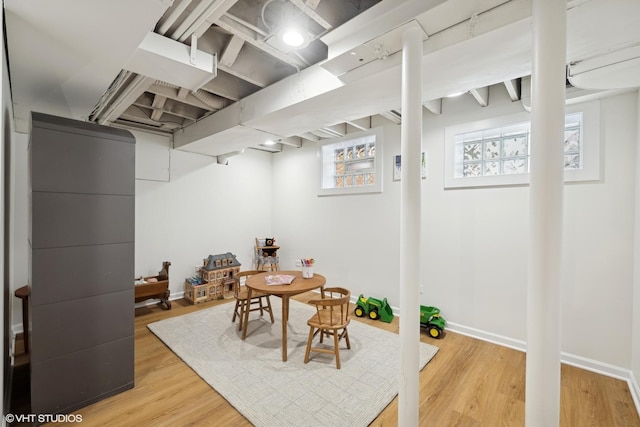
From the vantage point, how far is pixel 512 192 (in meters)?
2.77

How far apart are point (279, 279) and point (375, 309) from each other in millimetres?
1404

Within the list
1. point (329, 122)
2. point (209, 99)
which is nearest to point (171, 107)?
point (209, 99)

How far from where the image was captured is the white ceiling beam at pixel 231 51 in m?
2.06

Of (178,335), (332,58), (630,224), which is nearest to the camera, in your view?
(332,58)

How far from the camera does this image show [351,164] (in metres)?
4.20

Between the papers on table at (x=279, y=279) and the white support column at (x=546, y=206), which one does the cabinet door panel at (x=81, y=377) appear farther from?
the white support column at (x=546, y=206)

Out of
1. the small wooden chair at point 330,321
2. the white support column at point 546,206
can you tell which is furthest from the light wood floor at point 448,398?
the white support column at point 546,206

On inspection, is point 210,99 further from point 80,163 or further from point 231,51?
point 80,163

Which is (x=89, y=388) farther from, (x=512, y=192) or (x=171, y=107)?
(x=512, y=192)

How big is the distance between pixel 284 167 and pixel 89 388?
3.99m

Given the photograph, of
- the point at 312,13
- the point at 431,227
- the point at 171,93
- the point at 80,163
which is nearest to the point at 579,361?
the point at 431,227

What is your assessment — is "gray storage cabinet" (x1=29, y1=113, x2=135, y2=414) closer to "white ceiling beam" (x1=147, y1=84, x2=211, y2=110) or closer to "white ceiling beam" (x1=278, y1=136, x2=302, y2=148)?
"white ceiling beam" (x1=147, y1=84, x2=211, y2=110)

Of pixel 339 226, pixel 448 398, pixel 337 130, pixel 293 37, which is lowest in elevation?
pixel 448 398

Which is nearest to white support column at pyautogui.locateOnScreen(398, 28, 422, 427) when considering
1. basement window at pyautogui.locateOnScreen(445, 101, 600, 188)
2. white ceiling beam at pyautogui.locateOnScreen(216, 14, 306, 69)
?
white ceiling beam at pyautogui.locateOnScreen(216, 14, 306, 69)
